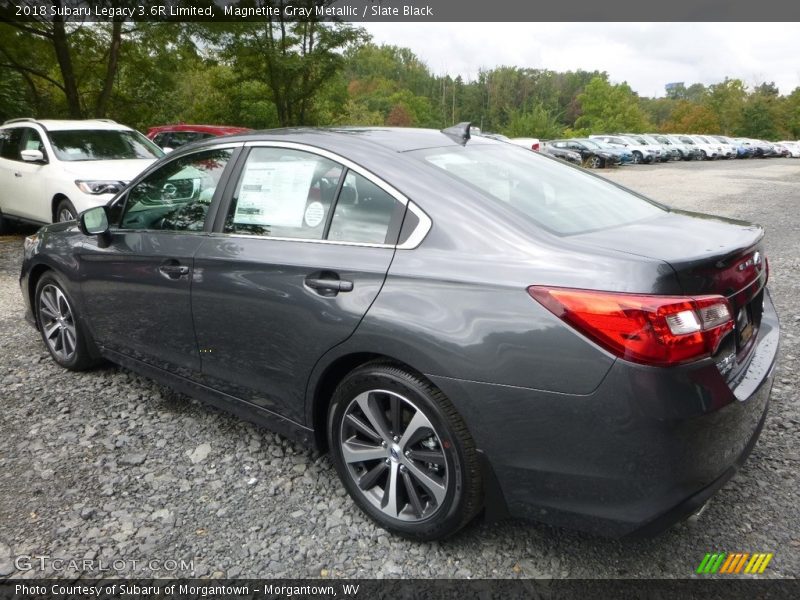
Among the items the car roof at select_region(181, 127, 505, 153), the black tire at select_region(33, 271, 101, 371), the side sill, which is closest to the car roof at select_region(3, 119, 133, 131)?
the black tire at select_region(33, 271, 101, 371)

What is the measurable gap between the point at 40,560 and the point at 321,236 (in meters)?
1.69

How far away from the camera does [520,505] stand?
7.29 ft

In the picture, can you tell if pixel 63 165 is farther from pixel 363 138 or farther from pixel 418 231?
pixel 418 231

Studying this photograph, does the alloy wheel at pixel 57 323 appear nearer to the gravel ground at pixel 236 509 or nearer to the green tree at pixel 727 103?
the gravel ground at pixel 236 509

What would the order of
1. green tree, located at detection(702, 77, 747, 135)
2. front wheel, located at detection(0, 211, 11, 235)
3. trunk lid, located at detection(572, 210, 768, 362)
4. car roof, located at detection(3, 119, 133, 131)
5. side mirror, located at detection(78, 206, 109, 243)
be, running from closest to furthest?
trunk lid, located at detection(572, 210, 768, 362)
side mirror, located at detection(78, 206, 109, 243)
car roof, located at detection(3, 119, 133, 131)
front wheel, located at detection(0, 211, 11, 235)
green tree, located at detection(702, 77, 747, 135)

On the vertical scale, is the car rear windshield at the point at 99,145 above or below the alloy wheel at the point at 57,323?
above

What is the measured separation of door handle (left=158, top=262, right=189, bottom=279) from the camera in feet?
10.4

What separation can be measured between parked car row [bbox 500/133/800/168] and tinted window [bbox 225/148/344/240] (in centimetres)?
2343

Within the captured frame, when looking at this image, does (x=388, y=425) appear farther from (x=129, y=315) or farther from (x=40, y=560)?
(x=129, y=315)

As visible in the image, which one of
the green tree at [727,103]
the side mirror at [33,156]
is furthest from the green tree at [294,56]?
the green tree at [727,103]

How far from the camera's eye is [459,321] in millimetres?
2209

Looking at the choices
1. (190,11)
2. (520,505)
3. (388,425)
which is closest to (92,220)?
(388,425)

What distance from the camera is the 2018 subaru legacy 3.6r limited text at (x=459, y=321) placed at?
6.56 ft

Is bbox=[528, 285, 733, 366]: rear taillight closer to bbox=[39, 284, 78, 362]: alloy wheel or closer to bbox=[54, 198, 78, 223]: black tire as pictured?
bbox=[39, 284, 78, 362]: alloy wheel
